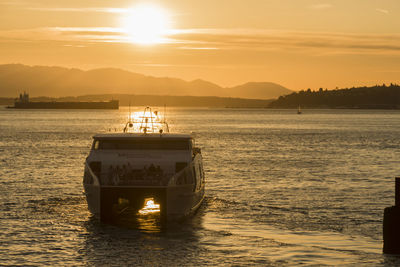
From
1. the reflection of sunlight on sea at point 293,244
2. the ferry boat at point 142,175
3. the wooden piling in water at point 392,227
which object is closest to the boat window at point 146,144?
the ferry boat at point 142,175

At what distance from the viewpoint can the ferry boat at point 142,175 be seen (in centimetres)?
2942

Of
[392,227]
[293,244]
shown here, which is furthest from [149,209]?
[392,227]

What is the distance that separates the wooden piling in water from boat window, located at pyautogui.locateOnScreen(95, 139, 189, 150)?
1217cm

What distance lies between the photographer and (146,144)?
32.8m

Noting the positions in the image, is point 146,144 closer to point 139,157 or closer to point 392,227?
point 139,157

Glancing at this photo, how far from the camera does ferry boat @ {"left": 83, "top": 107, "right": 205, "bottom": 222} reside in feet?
96.5

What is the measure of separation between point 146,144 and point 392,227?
44.9 feet

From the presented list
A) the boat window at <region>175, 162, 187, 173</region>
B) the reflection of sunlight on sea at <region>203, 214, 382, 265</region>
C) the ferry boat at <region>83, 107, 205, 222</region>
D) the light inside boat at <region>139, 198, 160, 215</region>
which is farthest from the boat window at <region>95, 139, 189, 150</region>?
the reflection of sunlight on sea at <region>203, 214, 382, 265</region>

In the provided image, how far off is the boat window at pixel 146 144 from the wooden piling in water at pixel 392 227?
479 inches

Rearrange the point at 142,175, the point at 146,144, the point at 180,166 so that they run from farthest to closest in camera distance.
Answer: the point at 146,144
the point at 180,166
the point at 142,175

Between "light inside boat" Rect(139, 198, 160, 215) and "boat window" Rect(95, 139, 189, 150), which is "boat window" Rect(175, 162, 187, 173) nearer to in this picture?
"boat window" Rect(95, 139, 189, 150)

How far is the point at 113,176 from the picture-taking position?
102 feet

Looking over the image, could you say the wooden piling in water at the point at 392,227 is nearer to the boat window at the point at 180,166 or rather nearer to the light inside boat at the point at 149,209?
the boat window at the point at 180,166

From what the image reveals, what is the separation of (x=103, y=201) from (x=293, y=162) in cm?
3858
